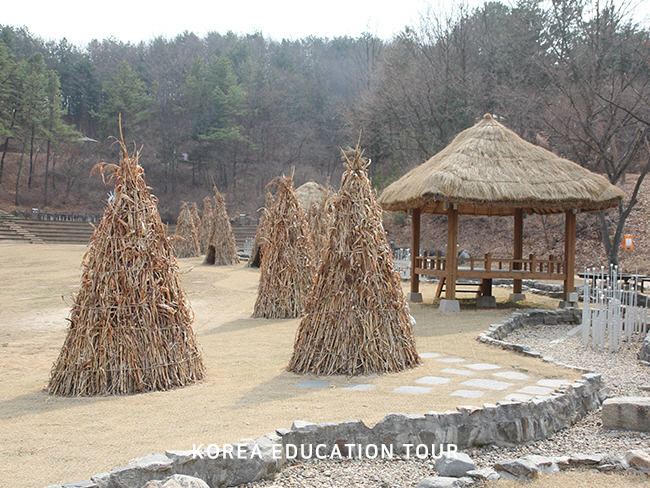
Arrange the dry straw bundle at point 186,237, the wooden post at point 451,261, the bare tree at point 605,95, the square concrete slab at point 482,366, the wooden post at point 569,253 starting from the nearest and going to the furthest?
the square concrete slab at point 482,366 < the wooden post at point 451,261 < the wooden post at point 569,253 < the bare tree at point 605,95 < the dry straw bundle at point 186,237

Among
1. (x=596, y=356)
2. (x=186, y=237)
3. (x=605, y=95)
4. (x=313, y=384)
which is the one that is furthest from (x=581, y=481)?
(x=186, y=237)

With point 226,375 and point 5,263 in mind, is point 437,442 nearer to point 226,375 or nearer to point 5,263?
point 226,375

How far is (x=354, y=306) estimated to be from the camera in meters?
5.55

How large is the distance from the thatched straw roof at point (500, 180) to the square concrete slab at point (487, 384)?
521 cm

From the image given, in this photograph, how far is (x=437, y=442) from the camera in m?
3.82

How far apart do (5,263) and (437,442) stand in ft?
66.5

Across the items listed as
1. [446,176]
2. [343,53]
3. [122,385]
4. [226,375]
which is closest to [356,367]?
[226,375]

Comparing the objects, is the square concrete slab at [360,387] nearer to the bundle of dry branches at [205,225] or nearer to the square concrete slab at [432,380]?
the square concrete slab at [432,380]

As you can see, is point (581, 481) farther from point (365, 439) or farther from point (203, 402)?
point (203, 402)

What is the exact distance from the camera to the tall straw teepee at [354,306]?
18.2ft

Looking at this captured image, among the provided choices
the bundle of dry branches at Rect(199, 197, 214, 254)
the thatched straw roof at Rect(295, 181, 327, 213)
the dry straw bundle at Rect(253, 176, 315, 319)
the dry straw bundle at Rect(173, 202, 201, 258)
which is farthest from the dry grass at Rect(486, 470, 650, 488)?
the dry straw bundle at Rect(173, 202, 201, 258)

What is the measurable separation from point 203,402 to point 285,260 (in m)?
5.23

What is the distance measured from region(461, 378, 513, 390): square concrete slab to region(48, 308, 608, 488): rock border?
50cm

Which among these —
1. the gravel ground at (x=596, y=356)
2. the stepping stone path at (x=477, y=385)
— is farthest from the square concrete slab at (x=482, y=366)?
the gravel ground at (x=596, y=356)
